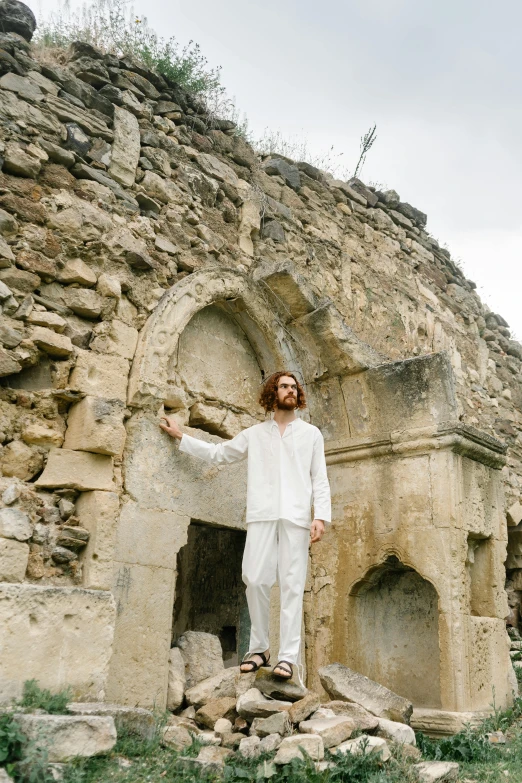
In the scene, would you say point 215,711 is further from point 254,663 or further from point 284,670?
Result: point 284,670

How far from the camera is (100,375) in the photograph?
3.90 metres

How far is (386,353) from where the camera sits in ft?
20.5

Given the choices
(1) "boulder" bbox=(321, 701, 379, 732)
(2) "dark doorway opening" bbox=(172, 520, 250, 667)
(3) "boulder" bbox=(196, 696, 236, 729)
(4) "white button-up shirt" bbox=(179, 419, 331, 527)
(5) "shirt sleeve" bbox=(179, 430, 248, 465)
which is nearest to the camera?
(1) "boulder" bbox=(321, 701, 379, 732)

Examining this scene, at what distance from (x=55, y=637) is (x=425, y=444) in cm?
283

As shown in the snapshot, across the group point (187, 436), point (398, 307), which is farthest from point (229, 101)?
point (187, 436)

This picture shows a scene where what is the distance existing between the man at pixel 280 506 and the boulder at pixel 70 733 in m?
1.18

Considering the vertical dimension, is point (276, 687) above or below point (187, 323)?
below

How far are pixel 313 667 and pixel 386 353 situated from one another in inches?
108

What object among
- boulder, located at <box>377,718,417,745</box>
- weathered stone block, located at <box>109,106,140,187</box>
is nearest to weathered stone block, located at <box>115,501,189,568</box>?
boulder, located at <box>377,718,417,745</box>

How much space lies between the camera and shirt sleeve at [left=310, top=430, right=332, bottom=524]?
391 centimetres

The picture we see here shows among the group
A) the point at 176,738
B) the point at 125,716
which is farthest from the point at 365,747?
the point at 125,716

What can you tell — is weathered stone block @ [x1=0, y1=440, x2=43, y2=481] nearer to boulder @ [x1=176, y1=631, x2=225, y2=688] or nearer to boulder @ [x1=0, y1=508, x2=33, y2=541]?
boulder @ [x1=0, y1=508, x2=33, y2=541]

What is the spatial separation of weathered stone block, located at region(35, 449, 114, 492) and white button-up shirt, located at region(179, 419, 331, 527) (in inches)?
23.2

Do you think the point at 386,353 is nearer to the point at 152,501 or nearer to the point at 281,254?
the point at 281,254
